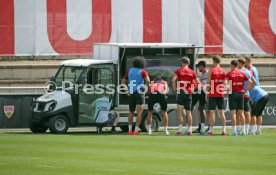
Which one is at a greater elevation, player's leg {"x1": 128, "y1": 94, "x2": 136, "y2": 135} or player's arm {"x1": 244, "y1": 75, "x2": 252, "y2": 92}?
player's arm {"x1": 244, "y1": 75, "x2": 252, "y2": 92}

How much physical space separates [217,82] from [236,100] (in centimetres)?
66

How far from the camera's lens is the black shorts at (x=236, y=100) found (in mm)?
22969

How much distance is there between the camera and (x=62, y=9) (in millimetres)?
30375

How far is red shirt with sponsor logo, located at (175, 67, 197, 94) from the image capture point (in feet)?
75.3

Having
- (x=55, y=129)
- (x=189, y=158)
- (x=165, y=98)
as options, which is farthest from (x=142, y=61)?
(x=189, y=158)

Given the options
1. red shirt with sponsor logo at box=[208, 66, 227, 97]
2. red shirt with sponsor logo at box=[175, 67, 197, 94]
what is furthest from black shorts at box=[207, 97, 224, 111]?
red shirt with sponsor logo at box=[175, 67, 197, 94]

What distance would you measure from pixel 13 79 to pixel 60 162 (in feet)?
55.6

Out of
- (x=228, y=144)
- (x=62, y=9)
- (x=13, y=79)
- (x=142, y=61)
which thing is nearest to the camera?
(x=228, y=144)

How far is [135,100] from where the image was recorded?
23.6m

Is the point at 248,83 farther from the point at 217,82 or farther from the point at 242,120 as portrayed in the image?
the point at 242,120

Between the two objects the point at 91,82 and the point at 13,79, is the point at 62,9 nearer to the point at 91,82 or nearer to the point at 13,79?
the point at 13,79

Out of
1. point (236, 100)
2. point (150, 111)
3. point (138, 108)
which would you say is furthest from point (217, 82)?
point (138, 108)

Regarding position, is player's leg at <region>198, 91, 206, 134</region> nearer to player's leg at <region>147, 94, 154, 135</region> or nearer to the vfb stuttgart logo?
player's leg at <region>147, 94, 154, 135</region>

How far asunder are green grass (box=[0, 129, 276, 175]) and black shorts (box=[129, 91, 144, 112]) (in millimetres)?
1318
